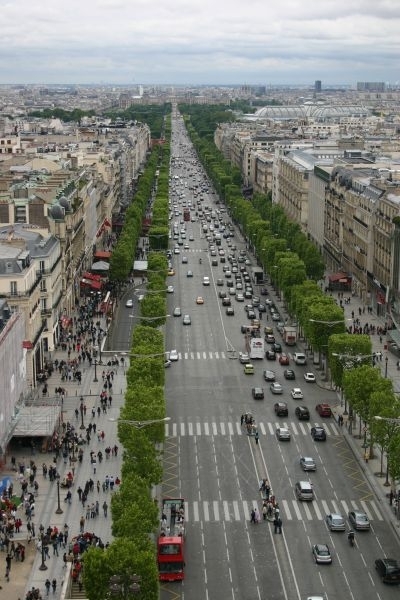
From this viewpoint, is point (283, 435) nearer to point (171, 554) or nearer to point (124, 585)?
point (171, 554)

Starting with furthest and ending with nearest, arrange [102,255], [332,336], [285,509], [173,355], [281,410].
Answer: [102,255]
[173,355]
[332,336]
[281,410]
[285,509]

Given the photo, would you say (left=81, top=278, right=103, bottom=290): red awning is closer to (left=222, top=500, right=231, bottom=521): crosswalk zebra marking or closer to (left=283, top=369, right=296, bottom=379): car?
(left=283, top=369, right=296, bottom=379): car


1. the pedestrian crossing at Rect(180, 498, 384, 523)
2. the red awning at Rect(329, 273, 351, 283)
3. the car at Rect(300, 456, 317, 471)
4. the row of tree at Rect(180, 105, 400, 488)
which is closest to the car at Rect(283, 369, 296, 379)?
the row of tree at Rect(180, 105, 400, 488)

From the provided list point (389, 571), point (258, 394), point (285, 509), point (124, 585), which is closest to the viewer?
point (124, 585)

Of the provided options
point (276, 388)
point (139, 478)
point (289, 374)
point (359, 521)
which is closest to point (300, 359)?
point (289, 374)

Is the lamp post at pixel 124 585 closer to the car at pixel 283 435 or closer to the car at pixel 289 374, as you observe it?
the car at pixel 283 435

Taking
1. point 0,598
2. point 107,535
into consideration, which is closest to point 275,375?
point 107,535
